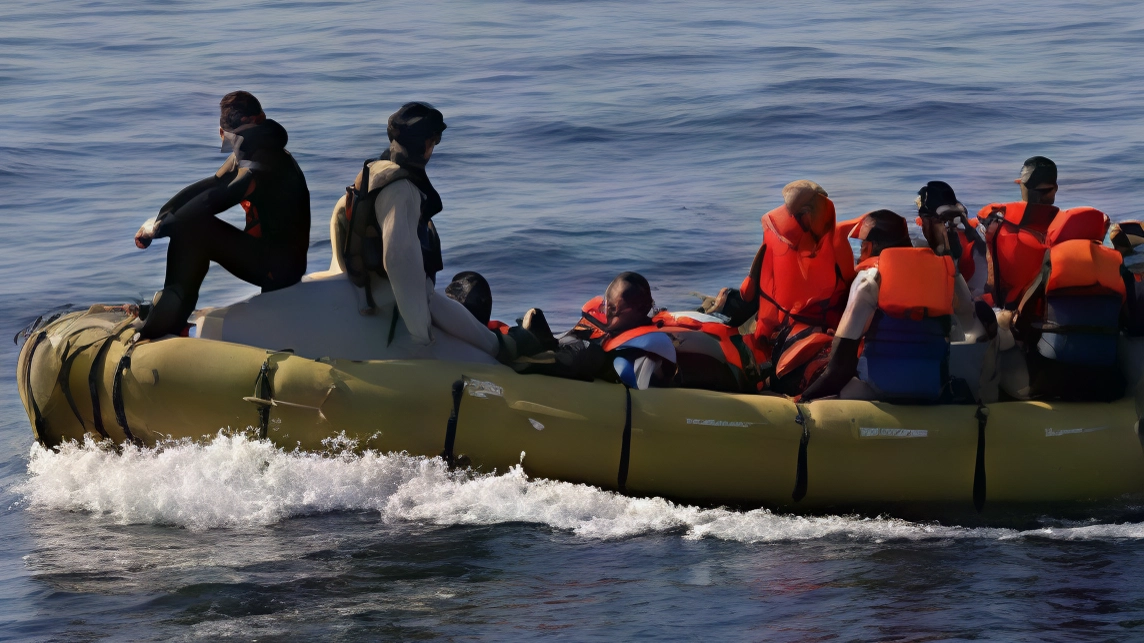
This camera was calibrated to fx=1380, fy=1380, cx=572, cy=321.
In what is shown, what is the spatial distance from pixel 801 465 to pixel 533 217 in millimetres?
6875

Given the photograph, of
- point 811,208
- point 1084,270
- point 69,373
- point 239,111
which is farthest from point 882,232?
point 69,373

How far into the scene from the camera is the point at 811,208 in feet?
22.2

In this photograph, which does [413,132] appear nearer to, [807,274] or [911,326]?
[807,274]

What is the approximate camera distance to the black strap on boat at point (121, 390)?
257 inches

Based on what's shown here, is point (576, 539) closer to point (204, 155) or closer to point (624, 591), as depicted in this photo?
point (624, 591)

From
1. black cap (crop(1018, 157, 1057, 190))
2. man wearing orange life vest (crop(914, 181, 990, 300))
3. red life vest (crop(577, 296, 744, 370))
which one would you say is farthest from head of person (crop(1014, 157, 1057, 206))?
red life vest (crop(577, 296, 744, 370))

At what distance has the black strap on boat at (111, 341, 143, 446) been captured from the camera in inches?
257

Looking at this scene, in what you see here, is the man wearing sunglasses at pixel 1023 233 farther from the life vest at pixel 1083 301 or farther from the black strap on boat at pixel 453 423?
the black strap on boat at pixel 453 423

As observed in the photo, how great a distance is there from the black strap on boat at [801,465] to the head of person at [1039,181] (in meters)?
1.95

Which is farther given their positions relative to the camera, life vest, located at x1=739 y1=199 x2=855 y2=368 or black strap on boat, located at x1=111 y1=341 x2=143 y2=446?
life vest, located at x1=739 y1=199 x2=855 y2=368

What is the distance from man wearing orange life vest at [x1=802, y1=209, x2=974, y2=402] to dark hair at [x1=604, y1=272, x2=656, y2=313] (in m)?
0.88

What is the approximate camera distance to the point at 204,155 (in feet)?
49.3

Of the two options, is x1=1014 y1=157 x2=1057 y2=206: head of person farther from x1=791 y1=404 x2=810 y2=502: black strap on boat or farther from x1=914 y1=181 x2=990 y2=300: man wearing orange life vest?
x1=791 y1=404 x2=810 y2=502: black strap on boat

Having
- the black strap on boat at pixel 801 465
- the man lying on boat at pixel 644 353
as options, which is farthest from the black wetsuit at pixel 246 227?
the black strap on boat at pixel 801 465
